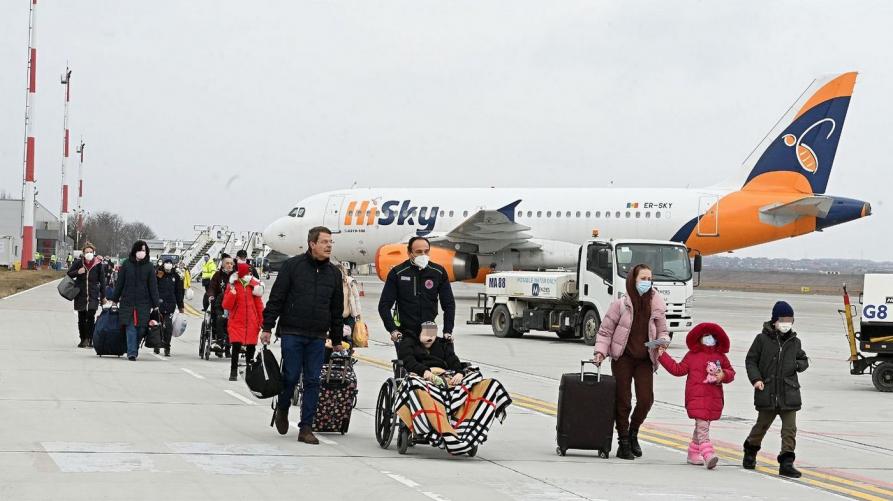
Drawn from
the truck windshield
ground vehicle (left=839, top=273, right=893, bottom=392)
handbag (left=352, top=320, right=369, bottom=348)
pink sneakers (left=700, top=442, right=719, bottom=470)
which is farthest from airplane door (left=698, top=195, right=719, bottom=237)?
pink sneakers (left=700, top=442, right=719, bottom=470)

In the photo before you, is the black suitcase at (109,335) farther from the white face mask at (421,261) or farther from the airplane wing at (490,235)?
the airplane wing at (490,235)

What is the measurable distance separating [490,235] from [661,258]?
1721 cm

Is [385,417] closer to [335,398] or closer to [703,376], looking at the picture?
[335,398]

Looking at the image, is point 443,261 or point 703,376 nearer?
point 703,376

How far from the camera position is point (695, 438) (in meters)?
10.6

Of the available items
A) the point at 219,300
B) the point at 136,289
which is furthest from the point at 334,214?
the point at 136,289

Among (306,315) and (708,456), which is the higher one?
(306,315)

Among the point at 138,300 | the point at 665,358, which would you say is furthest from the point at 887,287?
the point at 138,300

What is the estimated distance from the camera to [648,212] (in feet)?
137

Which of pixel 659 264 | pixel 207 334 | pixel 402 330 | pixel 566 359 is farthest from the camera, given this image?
pixel 659 264

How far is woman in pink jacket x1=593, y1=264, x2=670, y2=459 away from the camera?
11180 millimetres

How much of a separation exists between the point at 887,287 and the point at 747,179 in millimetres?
24508

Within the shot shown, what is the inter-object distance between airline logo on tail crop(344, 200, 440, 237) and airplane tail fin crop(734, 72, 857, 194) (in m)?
11.4

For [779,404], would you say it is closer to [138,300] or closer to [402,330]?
[402,330]
